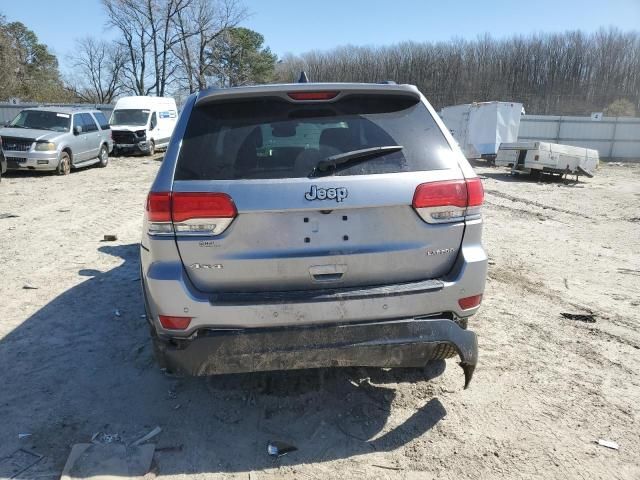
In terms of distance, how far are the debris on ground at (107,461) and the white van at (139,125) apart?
64.4 ft

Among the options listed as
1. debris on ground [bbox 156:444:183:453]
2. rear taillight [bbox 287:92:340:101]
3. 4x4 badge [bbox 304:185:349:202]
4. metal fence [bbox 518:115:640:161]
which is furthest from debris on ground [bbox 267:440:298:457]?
metal fence [bbox 518:115:640:161]

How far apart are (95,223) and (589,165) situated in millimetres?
14759

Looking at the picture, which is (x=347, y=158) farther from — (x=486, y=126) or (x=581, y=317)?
(x=486, y=126)

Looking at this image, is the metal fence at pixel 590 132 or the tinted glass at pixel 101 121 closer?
the tinted glass at pixel 101 121

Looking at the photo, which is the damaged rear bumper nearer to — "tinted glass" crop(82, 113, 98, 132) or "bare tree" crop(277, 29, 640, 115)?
"tinted glass" crop(82, 113, 98, 132)

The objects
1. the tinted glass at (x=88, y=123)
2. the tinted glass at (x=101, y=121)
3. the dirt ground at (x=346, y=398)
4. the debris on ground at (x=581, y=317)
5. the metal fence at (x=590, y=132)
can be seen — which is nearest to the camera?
the dirt ground at (x=346, y=398)

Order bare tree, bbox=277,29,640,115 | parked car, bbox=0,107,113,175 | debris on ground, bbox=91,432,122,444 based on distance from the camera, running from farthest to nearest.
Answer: bare tree, bbox=277,29,640,115, parked car, bbox=0,107,113,175, debris on ground, bbox=91,432,122,444

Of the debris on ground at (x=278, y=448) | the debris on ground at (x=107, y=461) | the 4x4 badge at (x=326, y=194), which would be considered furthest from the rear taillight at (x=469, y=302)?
the debris on ground at (x=107, y=461)

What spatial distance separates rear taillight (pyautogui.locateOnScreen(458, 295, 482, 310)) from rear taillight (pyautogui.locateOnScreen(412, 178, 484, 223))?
45 centimetres

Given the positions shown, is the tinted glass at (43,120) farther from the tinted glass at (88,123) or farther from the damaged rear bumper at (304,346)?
the damaged rear bumper at (304,346)

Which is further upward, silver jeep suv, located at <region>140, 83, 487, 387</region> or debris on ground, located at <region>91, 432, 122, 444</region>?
silver jeep suv, located at <region>140, 83, 487, 387</region>

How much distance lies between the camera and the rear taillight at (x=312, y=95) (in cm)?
268

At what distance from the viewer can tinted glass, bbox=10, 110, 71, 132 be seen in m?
15.2

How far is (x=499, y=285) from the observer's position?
5480 millimetres
